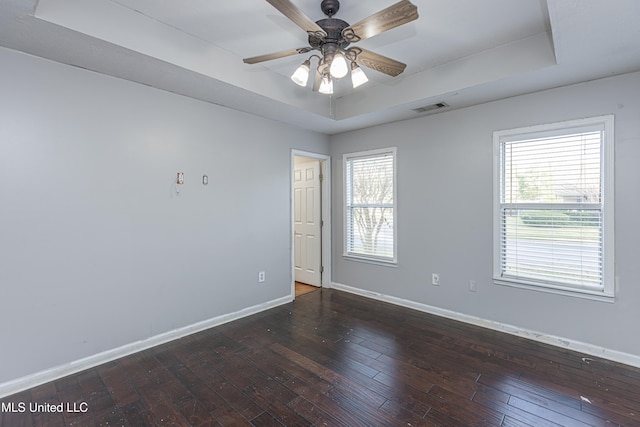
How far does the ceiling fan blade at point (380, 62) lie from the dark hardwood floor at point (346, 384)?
2358 mm

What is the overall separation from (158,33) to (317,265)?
3.64 metres

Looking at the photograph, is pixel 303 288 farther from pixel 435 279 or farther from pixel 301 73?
pixel 301 73

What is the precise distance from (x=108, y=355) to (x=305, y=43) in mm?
3174

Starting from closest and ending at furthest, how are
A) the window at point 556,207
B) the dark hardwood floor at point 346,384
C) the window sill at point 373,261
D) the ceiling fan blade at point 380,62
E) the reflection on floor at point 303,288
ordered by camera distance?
1. the dark hardwood floor at point 346,384
2. the ceiling fan blade at point 380,62
3. the window at point 556,207
4. the window sill at point 373,261
5. the reflection on floor at point 303,288

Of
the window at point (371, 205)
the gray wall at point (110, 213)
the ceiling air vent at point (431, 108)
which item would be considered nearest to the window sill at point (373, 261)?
the window at point (371, 205)

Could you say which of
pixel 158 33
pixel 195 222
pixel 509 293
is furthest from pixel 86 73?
pixel 509 293

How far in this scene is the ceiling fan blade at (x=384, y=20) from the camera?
1530mm

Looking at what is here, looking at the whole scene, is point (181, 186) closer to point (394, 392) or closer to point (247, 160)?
point (247, 160)

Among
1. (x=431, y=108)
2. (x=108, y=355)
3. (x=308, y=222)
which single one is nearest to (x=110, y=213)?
(x=108, y=355)

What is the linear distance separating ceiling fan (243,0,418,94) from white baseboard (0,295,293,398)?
265 centimetres

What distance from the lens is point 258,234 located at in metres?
3.79

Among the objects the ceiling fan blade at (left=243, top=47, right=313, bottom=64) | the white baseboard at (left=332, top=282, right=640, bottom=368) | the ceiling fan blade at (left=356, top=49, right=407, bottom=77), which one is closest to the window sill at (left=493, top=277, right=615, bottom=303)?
the white baseboard at (left=332, top=282, right=640, bottom=368)

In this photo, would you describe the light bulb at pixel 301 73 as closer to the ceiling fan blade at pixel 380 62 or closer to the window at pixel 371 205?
the ceiling fan blade at pixel 380 62

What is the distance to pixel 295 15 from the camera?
163 cm
